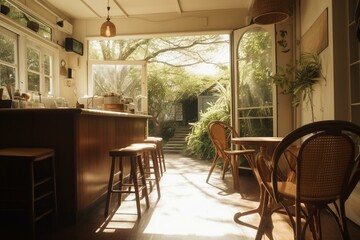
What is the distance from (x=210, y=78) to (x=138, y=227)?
10.3 meters

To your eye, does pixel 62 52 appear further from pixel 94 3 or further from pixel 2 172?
pixel 2 172

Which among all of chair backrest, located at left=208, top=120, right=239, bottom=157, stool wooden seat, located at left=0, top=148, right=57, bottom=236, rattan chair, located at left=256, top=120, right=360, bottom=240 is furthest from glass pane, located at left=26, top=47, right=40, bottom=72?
rattan chair, located at left=256, top=120, right=360, bottom=240

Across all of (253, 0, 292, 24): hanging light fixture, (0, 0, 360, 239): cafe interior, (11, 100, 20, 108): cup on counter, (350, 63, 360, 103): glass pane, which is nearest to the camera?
(0, 0, 360, 239): cafe interior

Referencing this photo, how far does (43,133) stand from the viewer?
2465mm

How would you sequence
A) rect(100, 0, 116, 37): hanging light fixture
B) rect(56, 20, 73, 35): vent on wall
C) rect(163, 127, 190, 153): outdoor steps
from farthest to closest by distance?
rect(163, 127, 190, 153): outdoor steps, rect(56, 20, 73, 35): vent on wall, rect(100, 0, 116, 37): hanging light fixture

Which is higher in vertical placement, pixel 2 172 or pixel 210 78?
pixel 210 78

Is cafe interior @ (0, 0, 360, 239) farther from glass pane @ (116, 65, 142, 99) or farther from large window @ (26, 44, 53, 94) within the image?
glass pane @ (116, 65, 142, 99)

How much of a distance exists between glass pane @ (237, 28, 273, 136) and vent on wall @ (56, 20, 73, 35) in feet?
10.8

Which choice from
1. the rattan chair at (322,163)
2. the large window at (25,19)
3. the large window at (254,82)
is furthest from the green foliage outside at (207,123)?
the rattan chair at (322,163)

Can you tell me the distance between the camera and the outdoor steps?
10.4m

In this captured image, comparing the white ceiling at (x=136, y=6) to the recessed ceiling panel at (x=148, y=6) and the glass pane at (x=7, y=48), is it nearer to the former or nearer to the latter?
the recessed ceiling panel at (x=148, y=6)

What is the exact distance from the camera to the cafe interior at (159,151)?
168 cm

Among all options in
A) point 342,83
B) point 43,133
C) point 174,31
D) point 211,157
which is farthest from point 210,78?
point 43,133

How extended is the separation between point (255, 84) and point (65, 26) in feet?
12.1
